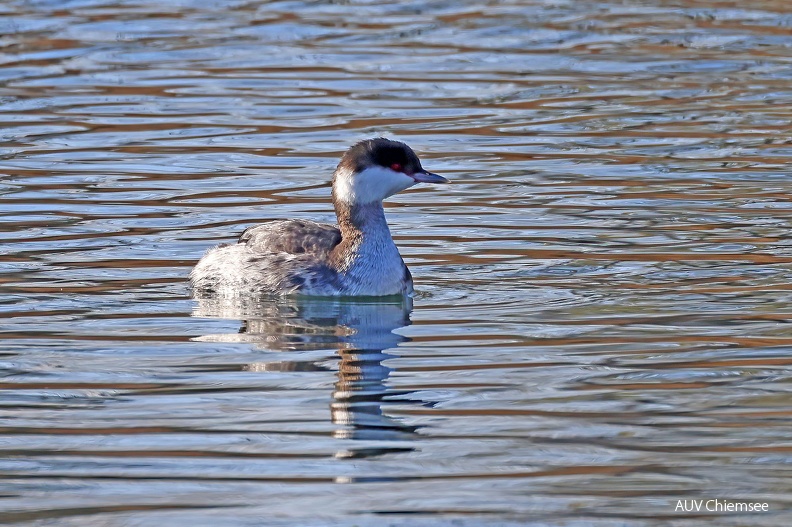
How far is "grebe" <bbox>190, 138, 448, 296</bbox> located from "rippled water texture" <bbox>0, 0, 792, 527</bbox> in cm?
22

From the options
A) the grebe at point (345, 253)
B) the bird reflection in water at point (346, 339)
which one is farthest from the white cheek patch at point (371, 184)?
the bird reflection in water at point (346, 339)

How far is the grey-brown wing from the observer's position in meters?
12.0

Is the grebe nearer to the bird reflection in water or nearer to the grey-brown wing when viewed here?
the grey-brown wing

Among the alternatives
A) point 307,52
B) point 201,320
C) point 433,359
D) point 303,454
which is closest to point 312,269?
point 201,320

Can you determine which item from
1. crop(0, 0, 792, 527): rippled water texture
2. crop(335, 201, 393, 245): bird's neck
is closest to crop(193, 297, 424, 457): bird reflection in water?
crop(0, 0, 792, 527): rippled water texture

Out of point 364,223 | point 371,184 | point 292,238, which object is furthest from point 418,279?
point 292,238

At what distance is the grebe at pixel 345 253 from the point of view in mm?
11570

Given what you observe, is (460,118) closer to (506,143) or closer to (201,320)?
(506,143)

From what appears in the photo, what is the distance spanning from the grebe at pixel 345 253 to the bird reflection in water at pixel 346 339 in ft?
0.38

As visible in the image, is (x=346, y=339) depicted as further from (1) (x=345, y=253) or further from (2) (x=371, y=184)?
(2) (x=371, y=184)

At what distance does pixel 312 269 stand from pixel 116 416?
338cm

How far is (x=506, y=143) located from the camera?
55.8 feet

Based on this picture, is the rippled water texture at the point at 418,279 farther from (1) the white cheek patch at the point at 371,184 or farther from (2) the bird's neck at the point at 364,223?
(1) the white cheek patch at the point at 371,184

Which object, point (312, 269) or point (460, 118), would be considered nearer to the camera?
point (312, 269)
